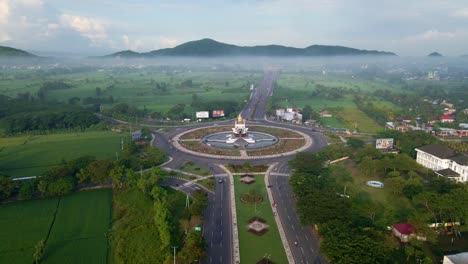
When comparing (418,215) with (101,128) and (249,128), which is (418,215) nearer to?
(249,128)

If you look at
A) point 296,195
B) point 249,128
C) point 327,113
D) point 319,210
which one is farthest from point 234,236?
point 327,113

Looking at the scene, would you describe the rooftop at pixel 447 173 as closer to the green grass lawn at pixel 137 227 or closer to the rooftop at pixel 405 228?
the rooftop at pixel 405 228

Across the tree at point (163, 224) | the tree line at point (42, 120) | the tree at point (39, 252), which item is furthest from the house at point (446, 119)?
the tree at point (39, 252)

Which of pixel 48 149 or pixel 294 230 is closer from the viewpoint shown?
pixel 294 230

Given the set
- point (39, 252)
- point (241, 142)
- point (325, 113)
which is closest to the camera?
point (39, 252)

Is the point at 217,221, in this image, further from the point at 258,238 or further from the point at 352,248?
the point at 352,248

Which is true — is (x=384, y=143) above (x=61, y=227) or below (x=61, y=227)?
above

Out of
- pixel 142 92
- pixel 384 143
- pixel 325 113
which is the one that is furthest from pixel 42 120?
pixel 384 143
